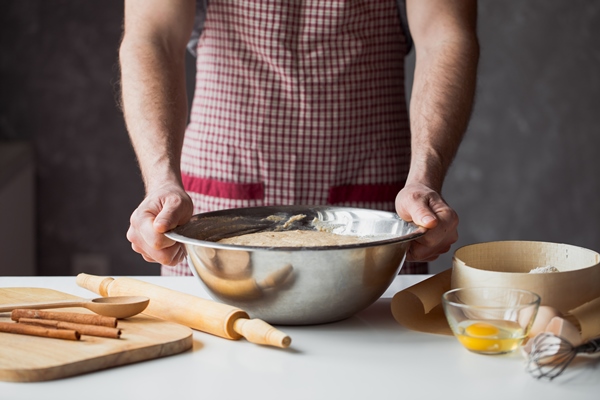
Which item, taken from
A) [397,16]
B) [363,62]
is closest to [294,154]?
[363,62]

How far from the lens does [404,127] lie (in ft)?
6.03

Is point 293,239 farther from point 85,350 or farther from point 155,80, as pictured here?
point 155,80

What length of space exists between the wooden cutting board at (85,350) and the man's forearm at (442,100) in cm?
62

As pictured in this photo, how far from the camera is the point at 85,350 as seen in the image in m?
0.94

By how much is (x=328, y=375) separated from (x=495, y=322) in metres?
0.22

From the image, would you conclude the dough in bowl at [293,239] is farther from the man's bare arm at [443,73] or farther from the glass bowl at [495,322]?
the man's bare arm at [443,73]

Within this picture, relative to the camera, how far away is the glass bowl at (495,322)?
37.8 inches

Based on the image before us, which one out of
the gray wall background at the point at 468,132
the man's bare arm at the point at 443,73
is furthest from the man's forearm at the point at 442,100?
the gray wall background at the point at 468,132

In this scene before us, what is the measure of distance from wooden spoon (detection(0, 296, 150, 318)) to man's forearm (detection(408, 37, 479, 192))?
1.97 ft

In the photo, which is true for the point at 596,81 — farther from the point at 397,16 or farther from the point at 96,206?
the point at 96,206

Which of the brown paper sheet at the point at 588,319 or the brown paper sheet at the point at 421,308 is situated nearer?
the brown paper sheet at the point at 588,319

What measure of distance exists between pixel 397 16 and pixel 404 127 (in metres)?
0.25

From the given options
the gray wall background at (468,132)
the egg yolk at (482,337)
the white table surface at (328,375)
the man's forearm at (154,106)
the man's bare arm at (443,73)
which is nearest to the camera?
the white table surface at (328,375)

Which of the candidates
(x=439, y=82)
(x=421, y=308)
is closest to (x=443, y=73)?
(x=439, y=82)
